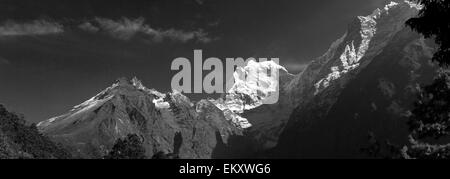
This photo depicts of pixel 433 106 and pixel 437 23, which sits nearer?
pixel 437 23

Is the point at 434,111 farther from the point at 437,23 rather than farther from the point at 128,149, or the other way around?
the point at 128,149

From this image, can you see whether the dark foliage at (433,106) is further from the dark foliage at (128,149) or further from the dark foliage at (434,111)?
the dark foliage at (128,149)

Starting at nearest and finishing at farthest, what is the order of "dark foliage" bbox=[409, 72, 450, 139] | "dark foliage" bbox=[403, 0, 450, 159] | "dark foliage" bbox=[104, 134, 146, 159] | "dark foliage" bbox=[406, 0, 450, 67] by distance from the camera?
1. "dark foliage" bbox=[406, 0, 450, 67]
2. "dark foliage" bbox=[403, 0, 450, 159]
3. "dark foliage" bbox=[409, 72, 450, 139]
4. "dark foliage" bbox=[104, 134, 146, 159]

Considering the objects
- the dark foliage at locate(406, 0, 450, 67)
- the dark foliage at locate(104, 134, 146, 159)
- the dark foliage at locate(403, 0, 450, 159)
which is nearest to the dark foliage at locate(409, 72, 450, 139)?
the dark foliage at locate(403, 0, 450, 159)

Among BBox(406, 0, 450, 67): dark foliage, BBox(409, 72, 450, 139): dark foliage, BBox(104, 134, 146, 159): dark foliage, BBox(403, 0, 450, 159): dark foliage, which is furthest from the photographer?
BBox(104, 134, 146, 159): dark foliage

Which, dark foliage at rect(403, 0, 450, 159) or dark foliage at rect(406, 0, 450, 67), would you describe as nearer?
dark foliage at rect(406, 0, 450, 67)

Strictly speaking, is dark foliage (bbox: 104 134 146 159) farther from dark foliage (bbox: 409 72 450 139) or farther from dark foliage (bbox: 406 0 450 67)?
dark foliage (bbox: 406 0 450 67)

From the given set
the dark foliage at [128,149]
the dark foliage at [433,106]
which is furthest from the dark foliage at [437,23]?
the dark foliage at [128,149]

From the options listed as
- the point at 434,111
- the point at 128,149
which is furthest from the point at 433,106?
the point at 128,149
